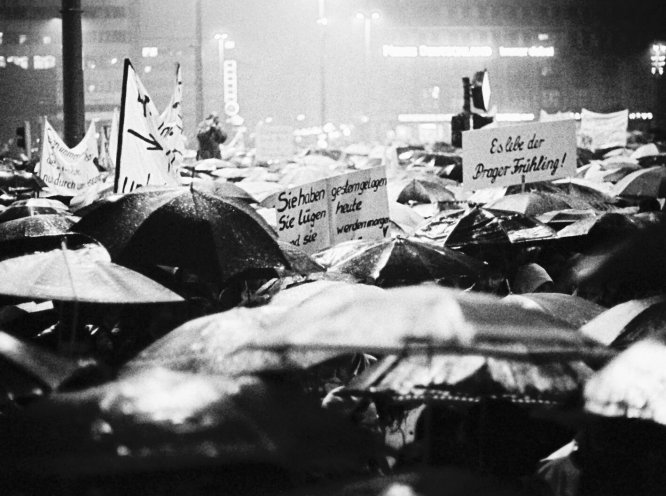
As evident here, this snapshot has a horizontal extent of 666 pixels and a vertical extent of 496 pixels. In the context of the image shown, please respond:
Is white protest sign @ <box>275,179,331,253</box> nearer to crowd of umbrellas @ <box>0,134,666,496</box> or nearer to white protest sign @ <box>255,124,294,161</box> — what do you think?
crowd of umbrellas @ <box>0,134,666,496</box>

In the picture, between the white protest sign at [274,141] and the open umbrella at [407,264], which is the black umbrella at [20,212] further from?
the white protest sign at [274,141]

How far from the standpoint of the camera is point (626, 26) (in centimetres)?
8706

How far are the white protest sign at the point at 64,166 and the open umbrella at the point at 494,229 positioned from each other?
24.3ft

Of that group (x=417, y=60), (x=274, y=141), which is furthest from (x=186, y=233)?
(x=417, y=60)

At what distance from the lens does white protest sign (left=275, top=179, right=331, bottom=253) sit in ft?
24.8

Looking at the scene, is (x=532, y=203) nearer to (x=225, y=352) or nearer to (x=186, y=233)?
(x=186, y=233)

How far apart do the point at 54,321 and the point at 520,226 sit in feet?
11.1

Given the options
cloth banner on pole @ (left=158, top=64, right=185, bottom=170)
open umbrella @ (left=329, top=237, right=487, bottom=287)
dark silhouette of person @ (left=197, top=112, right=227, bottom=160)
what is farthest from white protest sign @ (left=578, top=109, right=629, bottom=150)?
open umbrella @ (left=329, top=237, right=487, bottom=287)

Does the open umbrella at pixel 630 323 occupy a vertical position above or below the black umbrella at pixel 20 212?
below

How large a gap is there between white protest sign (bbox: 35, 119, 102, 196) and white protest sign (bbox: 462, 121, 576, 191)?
605cm

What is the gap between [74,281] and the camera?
13.6 feet

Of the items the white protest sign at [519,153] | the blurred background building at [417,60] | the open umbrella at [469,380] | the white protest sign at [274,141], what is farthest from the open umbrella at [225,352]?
the blurred background building at [417,60]

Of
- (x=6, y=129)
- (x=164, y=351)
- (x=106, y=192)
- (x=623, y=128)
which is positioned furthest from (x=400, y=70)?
(x=164, y=351)

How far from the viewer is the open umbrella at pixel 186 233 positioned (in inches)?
214
